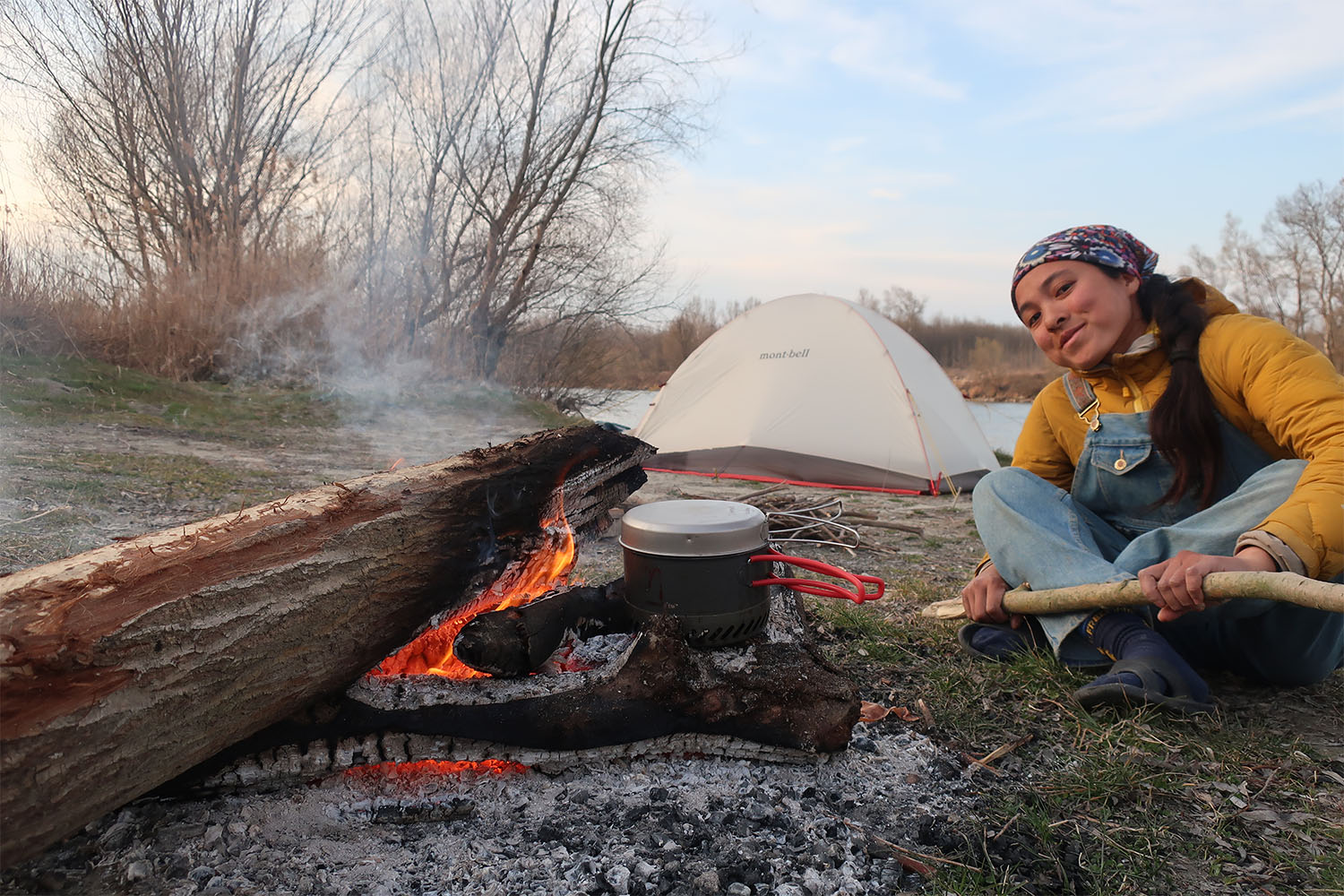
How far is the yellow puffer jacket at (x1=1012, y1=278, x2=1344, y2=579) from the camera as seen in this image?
1611 millimetres

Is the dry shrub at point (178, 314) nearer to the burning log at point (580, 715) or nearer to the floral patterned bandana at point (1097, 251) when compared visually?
the burning log at point (580, 715)

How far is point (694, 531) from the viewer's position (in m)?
1.61

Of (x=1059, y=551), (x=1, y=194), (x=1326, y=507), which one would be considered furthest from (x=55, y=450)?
(x=1326, y=507)

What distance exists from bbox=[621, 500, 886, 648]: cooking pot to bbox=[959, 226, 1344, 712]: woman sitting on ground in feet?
2.41

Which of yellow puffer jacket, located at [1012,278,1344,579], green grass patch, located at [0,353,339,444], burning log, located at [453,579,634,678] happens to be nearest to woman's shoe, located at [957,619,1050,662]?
yellow puffer jacket, located at [1012,278,1344,579]

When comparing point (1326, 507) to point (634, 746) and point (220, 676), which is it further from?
point (220, 676)

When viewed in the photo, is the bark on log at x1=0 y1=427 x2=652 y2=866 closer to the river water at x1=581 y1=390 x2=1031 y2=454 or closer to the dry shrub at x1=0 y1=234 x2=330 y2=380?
the dry shrub at x1=0 y1=234 x2=330 y2=380

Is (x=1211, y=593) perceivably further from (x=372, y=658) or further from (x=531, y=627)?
(x=372, y=658)

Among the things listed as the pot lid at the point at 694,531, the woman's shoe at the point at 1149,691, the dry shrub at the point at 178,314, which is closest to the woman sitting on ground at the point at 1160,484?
the woman's shoe at the point at 1149,691

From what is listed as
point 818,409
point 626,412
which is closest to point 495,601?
point 818,409

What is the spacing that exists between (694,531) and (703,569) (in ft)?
0.30

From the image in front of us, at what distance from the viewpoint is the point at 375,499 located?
1675mm

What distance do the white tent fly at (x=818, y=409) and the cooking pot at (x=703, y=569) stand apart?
15.2 ft

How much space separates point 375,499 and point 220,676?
50 centimetres
